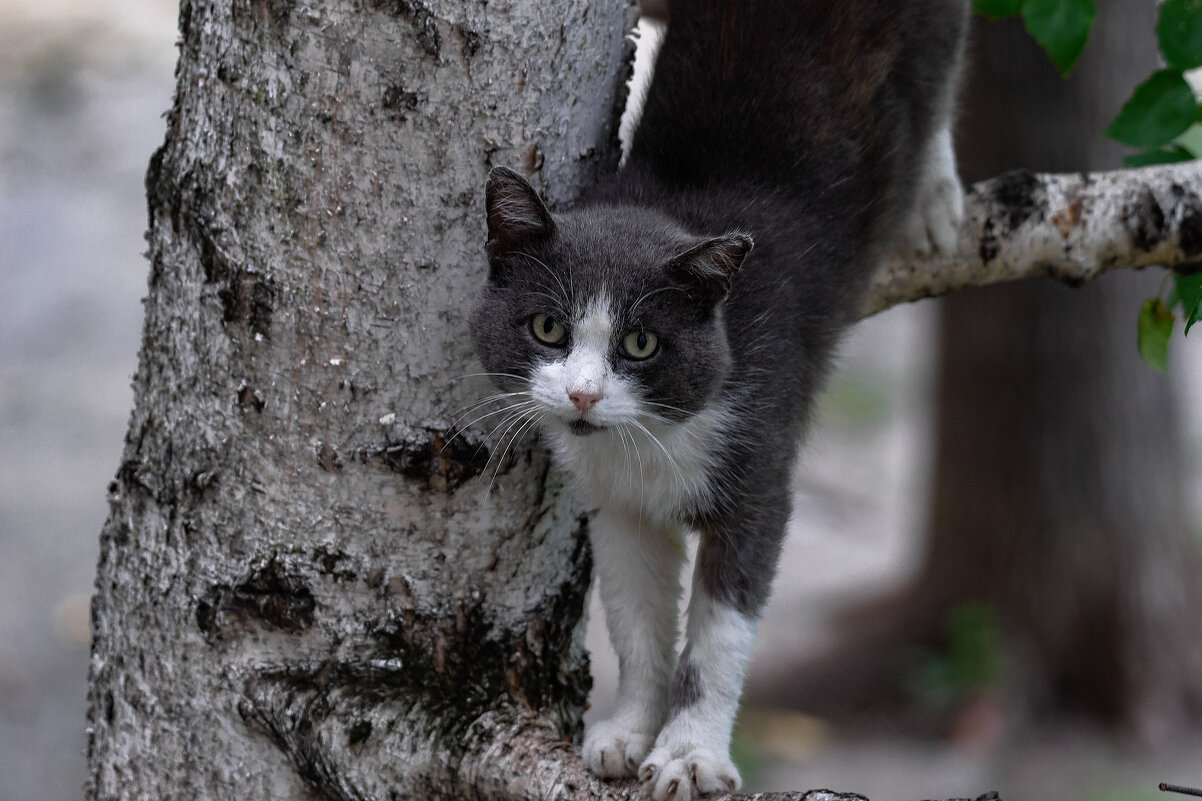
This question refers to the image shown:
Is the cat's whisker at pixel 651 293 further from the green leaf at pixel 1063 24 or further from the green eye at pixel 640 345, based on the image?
the green leaf at pixel 1063 24

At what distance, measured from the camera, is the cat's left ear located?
1.73m

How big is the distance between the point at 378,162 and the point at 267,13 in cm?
27

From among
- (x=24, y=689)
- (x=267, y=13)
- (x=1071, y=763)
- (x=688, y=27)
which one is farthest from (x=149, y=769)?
(x=1071, y=763)

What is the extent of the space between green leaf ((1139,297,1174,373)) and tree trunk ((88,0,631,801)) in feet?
3.64

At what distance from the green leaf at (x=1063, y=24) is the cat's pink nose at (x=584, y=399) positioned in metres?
0.98

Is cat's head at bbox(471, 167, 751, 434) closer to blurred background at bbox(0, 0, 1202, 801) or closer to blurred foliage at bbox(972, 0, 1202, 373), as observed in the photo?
blurred foliage at bbox(972, 0, 1202, 373)

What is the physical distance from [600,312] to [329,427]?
18.2 inches

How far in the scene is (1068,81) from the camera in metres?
4.68

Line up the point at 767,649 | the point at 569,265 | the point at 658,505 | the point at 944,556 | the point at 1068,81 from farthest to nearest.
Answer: the point at 767,649
the point at 944,556
the point at 1068,81
the point at 658,505
the point at 569,265

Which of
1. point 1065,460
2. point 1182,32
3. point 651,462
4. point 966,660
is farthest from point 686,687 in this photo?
point 1065,460

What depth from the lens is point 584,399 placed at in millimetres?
1724

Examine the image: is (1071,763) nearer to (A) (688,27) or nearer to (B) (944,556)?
(B) (944,556)

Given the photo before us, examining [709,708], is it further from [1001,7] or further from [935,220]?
[1001,7]

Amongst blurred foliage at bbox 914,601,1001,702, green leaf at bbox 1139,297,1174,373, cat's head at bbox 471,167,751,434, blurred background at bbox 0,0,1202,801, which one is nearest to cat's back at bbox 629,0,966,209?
cat's head at bbox 471,167,751,434
